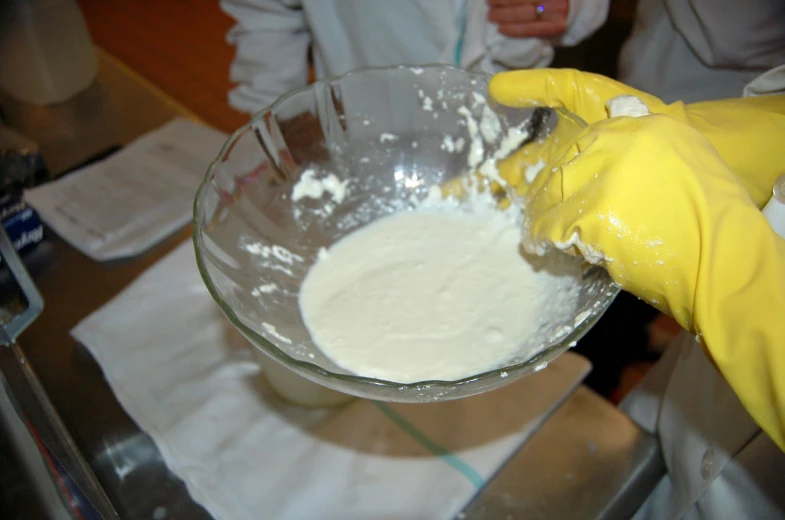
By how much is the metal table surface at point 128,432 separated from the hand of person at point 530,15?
0.50 meters

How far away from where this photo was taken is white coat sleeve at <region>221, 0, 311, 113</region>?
92 centimetres

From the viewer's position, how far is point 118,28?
2.03 m

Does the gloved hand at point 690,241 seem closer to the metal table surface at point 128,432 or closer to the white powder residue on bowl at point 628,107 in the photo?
the white powder residue on bowl at point 628,107

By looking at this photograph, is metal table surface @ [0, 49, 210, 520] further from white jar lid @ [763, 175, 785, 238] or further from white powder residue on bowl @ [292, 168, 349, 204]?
white jar lid @ [763, 175, 785, 238]

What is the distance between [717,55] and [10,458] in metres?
0.83

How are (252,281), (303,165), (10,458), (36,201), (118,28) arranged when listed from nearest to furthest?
(10,458) → (252,281) → (303,165) → (36,201) → (118,28)

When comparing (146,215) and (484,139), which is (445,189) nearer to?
(484,139)

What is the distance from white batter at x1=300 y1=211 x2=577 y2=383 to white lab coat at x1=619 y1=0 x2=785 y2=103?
370 millimetres

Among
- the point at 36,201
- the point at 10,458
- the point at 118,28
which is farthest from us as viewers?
the point at 118,28

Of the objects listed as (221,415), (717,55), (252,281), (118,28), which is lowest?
(118,28)

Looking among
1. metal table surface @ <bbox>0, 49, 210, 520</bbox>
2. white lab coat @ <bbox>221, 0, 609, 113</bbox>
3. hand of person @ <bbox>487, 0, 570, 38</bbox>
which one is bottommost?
metal table surface @ <bbox>0, 49, 210, 520</bbox>

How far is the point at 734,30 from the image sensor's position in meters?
0.70

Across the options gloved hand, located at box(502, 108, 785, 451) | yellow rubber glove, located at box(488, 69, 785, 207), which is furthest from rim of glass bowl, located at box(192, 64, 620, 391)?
yellow rubber glove, located at box(488, 69, 785, 207)

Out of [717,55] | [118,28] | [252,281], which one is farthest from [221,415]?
[118,28]
